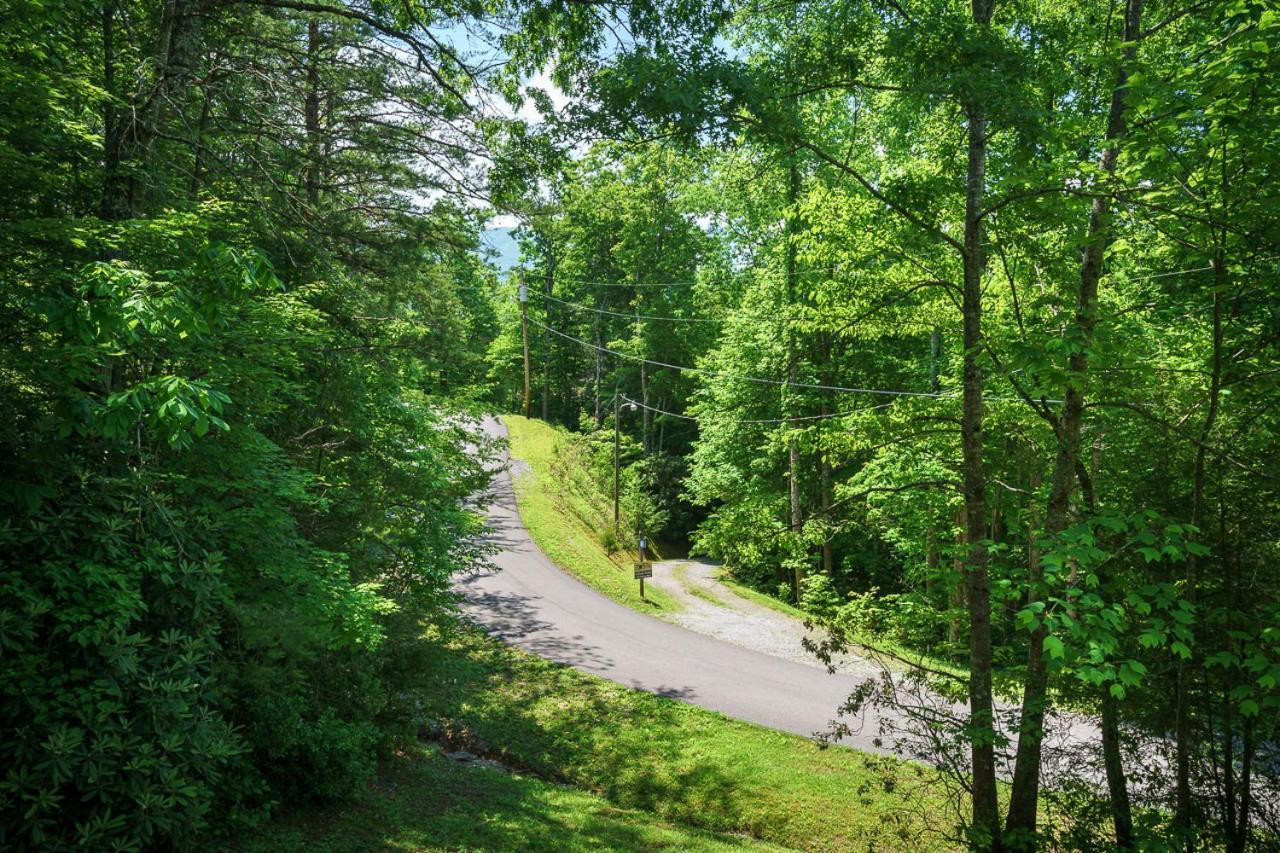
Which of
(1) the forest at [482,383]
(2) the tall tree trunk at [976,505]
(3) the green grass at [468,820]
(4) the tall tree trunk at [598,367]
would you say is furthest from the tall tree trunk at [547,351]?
(2) the tall tree trunk at [976,505]

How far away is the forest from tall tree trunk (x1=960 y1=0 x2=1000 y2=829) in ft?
0.12

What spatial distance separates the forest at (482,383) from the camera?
3383 mm

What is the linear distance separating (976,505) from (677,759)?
5829 millimetres

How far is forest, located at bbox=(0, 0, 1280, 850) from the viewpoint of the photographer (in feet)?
11.1

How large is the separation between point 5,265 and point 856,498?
6119mm

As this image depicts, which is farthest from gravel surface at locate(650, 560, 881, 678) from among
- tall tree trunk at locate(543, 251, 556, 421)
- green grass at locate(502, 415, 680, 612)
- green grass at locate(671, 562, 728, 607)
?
tall tree trunk at locate(543, 251, 556, 421)

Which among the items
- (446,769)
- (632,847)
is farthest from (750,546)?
(446,769)

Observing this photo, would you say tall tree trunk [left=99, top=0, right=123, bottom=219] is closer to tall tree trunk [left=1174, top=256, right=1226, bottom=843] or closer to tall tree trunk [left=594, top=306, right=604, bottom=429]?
tall tree trunk [left=1174, top=256, right=1226, bottom=843]

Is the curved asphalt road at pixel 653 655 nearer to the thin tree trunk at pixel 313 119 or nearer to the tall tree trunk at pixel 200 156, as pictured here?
the thin tree trunk at pixel 313 119

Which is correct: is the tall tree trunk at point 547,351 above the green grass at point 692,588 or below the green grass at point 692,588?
above

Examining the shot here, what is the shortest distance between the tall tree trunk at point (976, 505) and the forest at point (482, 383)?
0.04 m

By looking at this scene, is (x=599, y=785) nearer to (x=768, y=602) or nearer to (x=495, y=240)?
(x=495, y=240)

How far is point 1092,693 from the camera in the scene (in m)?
5.91

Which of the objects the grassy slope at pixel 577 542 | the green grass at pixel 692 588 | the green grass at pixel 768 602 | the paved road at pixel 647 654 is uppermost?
the grassy slope at pixel 577 542
